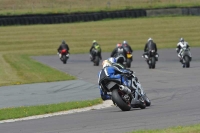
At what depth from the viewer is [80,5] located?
211ft

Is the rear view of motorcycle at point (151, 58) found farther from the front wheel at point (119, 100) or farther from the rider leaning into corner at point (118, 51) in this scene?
the front wheel at point (119, 100)

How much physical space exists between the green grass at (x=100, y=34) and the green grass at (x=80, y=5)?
3565mm

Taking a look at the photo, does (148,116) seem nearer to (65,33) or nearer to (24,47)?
(24,47)

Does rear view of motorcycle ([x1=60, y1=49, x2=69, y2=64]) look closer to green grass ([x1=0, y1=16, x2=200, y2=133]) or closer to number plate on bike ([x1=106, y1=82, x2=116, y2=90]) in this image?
green grass ([x1=0, y1=16, x2=200, y2=133])

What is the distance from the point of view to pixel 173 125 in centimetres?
1039

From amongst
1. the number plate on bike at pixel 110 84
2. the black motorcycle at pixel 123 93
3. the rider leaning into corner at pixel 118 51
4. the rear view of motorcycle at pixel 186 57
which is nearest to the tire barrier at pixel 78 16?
the rider leaning into corner at pixel 118 51

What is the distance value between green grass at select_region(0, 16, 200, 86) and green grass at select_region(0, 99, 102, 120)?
30713 millimetres

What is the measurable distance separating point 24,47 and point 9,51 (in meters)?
2.09

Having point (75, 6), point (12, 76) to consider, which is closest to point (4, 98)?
point (12, 76)

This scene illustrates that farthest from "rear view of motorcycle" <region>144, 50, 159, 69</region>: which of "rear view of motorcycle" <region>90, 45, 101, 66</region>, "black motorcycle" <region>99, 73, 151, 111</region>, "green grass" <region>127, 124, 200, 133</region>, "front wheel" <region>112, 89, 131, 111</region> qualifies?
"green grass" <region>127, 124, 200, 133</region>

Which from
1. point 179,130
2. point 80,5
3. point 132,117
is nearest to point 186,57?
point 132,117

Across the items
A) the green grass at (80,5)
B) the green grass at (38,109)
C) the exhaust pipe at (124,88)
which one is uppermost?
the green grass at (80,5)

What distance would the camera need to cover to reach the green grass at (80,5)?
198 ft

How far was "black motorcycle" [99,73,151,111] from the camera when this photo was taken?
523 inches
